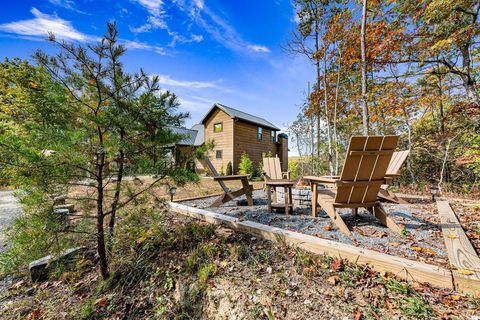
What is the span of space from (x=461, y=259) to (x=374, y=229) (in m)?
0.91

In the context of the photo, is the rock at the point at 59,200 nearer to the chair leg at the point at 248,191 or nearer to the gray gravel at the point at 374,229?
the gray gravel at the point at 374,229

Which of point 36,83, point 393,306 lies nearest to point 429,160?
point 393,306

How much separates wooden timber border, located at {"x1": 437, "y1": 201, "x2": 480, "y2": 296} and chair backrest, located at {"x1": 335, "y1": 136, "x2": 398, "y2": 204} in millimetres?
847

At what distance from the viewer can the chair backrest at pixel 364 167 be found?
2305mm

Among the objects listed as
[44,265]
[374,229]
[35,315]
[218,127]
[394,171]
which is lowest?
[35,315]

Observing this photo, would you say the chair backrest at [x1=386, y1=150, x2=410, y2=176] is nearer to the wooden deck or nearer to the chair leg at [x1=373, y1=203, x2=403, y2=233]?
the wooden deck

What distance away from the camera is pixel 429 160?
7949 mm

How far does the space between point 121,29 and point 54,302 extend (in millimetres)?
2740

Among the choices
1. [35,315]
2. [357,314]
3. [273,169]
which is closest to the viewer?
[357,314]

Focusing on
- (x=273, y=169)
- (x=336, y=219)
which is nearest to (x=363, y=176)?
(x=336, y=219)

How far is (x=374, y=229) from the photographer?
2.58m

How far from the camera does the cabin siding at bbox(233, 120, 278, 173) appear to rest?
13352 mm

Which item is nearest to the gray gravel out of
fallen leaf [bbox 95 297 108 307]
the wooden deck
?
the wooden deck

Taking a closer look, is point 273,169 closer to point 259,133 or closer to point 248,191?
point 248,191
